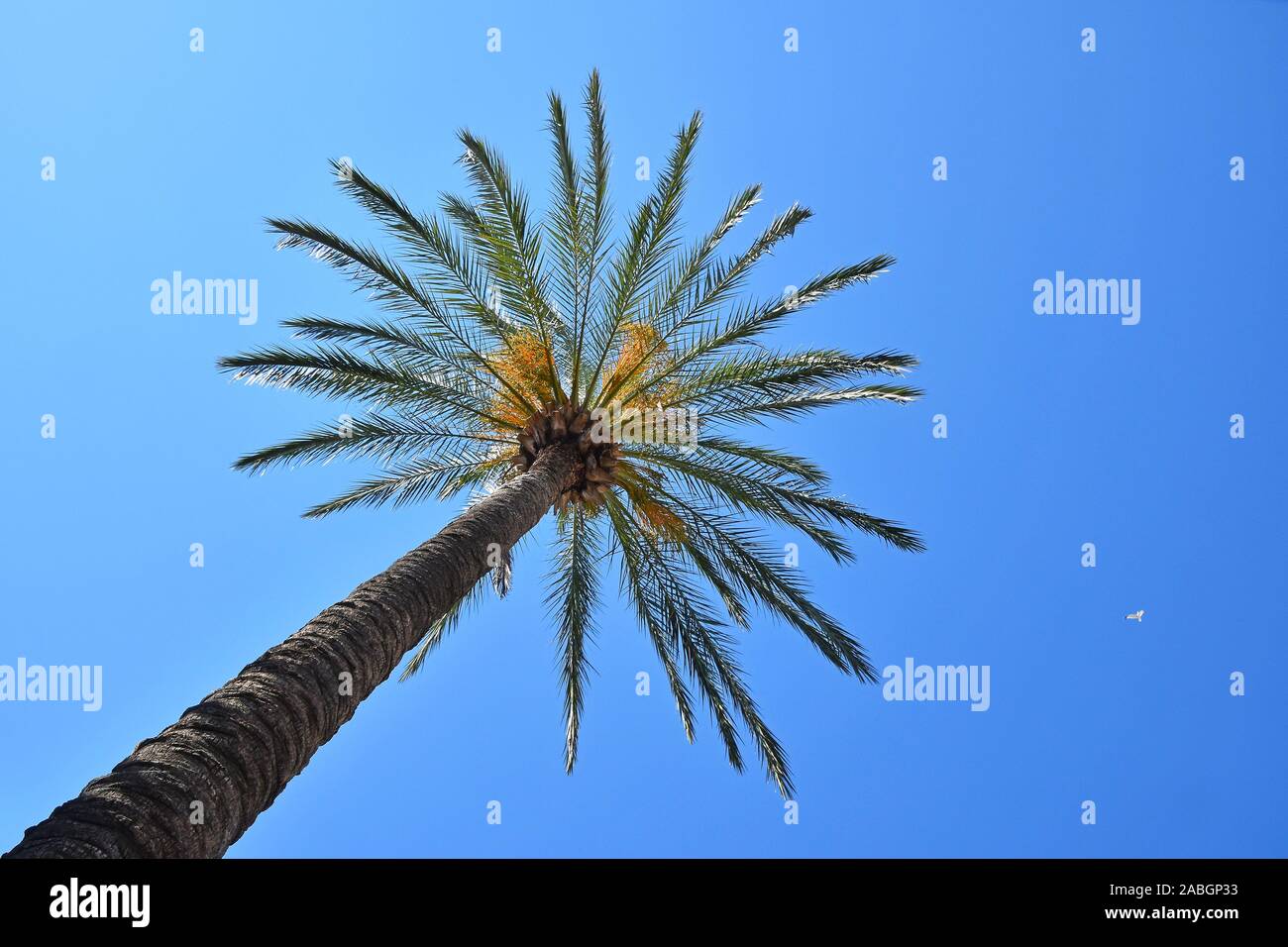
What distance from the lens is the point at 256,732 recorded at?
4312 millimetres

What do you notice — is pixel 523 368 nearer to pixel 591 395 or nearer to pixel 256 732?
pixel 591 395

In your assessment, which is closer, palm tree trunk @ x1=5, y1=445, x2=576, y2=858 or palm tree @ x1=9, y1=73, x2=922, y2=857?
palm tree trunk @ x1=5, y1=445, x2=576, y2=858

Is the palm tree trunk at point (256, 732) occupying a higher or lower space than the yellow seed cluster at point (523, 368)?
lower

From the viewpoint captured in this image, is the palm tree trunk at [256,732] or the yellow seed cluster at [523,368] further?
the yellow seed cluster at [523,368]

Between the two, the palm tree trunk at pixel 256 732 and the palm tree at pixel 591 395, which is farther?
the palm tree at pixel 591 395

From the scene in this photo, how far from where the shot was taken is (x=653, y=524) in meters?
10.2

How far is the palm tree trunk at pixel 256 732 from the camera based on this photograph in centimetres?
346

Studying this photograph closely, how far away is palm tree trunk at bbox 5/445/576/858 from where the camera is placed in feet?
11.4

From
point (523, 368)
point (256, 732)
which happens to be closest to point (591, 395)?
point (523, 368)

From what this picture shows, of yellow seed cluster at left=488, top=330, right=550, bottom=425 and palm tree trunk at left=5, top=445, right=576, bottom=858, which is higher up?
yellow seed cluster at left=488, top=330, right=550, bottom=425

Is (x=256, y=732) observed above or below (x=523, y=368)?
below
